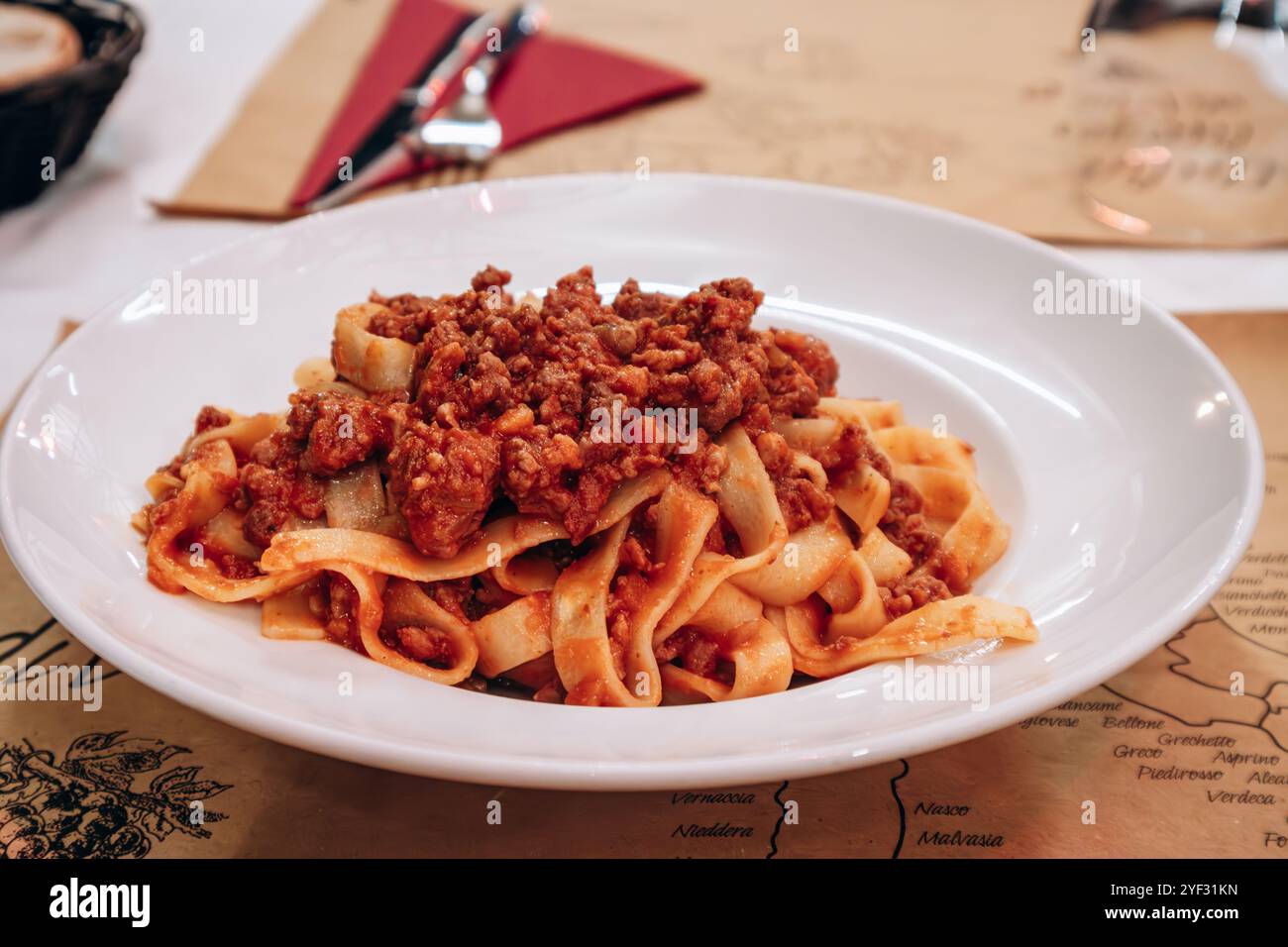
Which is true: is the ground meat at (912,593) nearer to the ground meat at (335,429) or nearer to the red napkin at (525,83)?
the ground meat at (335,429)

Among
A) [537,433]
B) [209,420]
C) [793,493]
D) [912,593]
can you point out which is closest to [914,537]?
[912,593]

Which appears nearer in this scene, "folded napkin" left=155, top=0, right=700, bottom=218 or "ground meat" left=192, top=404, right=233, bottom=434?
"ground meat" left=192, top=404, right=233, bottom=434

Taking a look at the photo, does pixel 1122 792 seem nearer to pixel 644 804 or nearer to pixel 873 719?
pixel 873 719

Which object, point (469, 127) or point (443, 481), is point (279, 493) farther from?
point (469, 127)

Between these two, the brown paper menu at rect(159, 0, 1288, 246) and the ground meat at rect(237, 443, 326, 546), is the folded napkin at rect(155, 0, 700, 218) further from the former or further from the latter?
the ground meat at rect(237, 443, 326, 546)

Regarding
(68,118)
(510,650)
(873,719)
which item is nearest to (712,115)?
(68,118)

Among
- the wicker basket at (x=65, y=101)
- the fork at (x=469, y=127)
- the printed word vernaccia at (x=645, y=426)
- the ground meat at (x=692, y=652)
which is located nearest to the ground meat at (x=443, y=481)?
the printed word vernaccia at (x=645, y=426)

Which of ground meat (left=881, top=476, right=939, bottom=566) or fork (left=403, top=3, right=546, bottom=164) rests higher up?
fork (left=403, top=3, right=546, bottom=164)

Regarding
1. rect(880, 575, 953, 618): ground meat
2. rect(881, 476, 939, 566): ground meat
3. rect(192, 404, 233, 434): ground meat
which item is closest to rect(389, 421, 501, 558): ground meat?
rect(192, 404, 233, 434): ground meat
